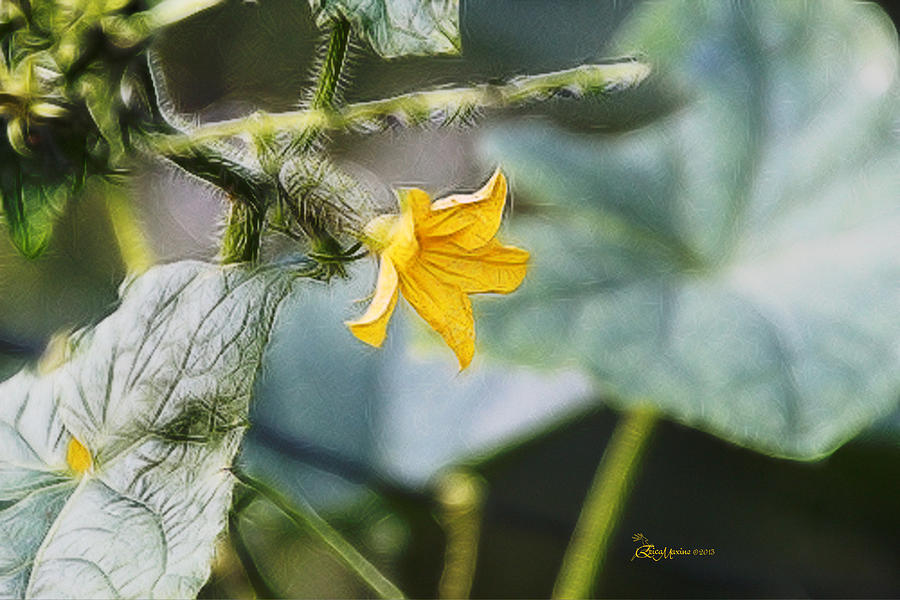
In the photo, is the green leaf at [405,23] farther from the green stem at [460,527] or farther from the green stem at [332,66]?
the green stem at [460,527]

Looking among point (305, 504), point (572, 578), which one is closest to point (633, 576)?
point (572, 578)

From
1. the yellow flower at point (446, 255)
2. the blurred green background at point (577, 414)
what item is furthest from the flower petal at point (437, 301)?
the blurred green background at point (577, 414)

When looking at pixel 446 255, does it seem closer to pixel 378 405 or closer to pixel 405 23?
pixel 405 23

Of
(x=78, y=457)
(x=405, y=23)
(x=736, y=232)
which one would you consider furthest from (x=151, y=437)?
(x=736, y=232)

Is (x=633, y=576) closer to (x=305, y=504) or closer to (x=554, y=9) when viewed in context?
(x=305, y=504)

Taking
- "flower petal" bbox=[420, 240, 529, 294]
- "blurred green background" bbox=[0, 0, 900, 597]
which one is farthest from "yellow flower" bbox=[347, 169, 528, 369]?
"blurred green background" bbox=[0, 0, 900, 597]

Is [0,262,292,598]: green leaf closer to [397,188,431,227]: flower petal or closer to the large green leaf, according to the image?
[397,188,431,227]: flower petal

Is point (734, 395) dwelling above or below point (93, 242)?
below
